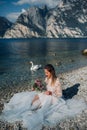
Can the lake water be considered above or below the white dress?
below

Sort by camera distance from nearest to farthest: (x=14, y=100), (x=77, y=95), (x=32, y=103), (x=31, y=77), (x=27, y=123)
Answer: (x=27, y=123)
(x=32, y=103)
(x=14, y=100)
(x=77, y=95)
(x=31, y=77)

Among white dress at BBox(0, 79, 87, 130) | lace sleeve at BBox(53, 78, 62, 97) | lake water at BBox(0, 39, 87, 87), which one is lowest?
lake water at BBox(0, 39, 87, 87)

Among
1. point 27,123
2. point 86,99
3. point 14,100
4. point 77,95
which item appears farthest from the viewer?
point 77,95

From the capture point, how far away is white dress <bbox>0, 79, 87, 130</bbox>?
13.8m

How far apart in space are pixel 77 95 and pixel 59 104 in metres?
4.73

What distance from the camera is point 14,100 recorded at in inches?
→ 675

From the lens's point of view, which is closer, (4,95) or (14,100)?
(14,100)

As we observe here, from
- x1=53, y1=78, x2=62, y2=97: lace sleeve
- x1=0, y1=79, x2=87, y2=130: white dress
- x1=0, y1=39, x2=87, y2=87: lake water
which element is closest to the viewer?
x1=0, y1=79, x2=87, y2=130: white dress

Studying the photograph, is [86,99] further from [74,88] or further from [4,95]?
[4,95]

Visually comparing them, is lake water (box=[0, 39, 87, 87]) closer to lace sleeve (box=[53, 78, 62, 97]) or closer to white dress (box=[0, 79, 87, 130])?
white dress (box=[0, 79, 87, 130])

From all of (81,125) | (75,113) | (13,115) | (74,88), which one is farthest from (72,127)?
(74,88)

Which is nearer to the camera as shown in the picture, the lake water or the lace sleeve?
the lace sleeve

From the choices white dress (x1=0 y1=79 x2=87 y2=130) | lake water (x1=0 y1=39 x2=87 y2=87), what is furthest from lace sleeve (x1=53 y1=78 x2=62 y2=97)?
lake water (x1=0 y1=39 x2=87 y2=87)

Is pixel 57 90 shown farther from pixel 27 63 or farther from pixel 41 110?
pixel 27 63
